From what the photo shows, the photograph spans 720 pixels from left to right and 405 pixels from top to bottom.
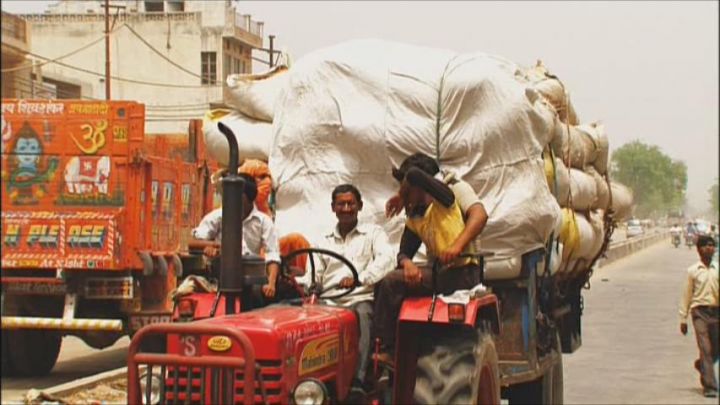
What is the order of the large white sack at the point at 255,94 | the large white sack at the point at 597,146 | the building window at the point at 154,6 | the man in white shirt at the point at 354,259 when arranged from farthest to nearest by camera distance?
the building window at the point at 154,6
the large white sack at the point at 597,146
the large white sack at the point at 255,94
the man in white shirt at the point at 354,259

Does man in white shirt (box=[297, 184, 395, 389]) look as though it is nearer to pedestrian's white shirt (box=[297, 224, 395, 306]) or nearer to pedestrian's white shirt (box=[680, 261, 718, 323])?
pedestrian's white shirt (box=[297, 224, 395, 306])

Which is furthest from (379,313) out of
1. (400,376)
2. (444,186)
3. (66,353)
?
(66,353)

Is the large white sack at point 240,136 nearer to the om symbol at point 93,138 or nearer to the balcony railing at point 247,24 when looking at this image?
the om symbol at point 93,138

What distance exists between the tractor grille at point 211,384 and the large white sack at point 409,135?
281 centimetres

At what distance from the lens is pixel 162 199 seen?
43.0 ft

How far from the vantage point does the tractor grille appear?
4766mm

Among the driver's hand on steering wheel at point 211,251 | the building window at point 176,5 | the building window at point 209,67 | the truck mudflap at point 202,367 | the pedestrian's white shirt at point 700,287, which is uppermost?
the building window at point 176,5

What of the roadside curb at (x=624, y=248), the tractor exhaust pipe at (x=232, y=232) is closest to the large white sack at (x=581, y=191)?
the tractor exhaust pipe at (x=232, y=232)

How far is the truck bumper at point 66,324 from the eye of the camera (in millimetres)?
11758

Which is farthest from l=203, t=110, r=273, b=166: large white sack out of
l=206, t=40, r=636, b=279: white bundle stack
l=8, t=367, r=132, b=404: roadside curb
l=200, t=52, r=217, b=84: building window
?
l=200, t=52, r=217, b=84: building window

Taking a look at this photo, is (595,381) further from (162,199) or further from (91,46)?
(91,46)

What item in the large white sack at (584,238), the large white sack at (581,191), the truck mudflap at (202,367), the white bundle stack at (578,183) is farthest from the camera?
the large white sack at (584,238)

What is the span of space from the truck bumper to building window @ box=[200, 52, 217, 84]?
51213 millimetres

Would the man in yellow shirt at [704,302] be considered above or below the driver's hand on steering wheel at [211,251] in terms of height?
below
